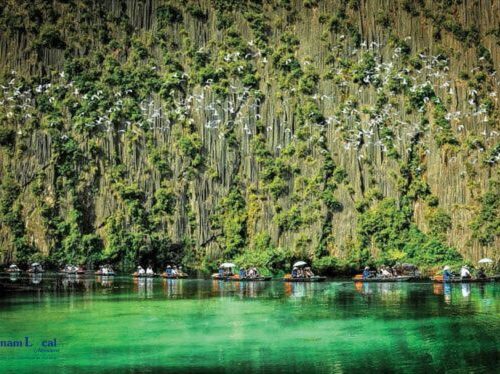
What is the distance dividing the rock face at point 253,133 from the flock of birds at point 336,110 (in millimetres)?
115

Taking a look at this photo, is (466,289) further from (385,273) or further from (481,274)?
(385,273)

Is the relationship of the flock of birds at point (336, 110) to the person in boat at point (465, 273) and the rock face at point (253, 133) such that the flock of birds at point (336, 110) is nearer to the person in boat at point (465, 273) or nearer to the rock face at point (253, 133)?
the rock face at point (253, 133)

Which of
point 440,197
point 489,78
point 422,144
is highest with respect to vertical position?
point 489,78

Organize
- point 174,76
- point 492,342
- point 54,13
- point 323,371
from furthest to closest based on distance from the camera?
point 54,13, point 174,76, point 492,342, point 323,371

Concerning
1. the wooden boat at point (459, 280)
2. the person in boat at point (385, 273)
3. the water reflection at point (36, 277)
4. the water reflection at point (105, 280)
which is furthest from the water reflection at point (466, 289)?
the water reflection at point (36, 277)

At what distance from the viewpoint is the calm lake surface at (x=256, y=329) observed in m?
21.4

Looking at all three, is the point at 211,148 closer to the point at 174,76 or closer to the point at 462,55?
the point at 174,76

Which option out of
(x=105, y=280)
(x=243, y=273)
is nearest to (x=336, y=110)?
(x=243, y=273)

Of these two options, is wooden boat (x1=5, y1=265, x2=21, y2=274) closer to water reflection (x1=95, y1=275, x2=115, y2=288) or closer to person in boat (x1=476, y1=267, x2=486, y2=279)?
water reflection (x1=95, y1=275, x2=115, y2=288)

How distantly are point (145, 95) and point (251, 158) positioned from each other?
34.5ft

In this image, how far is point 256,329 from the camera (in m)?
27.1

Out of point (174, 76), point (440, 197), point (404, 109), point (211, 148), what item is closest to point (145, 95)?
point (174, 76)

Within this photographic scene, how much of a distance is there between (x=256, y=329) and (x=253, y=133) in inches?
1395

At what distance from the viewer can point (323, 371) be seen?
2027cm
